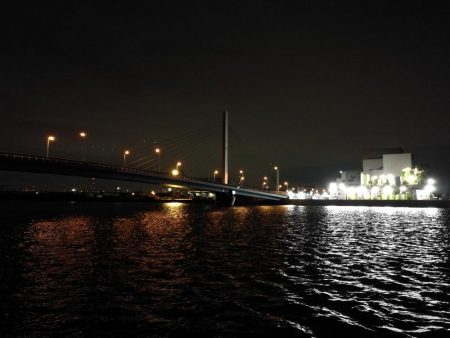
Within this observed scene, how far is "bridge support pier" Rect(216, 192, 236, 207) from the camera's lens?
381ft

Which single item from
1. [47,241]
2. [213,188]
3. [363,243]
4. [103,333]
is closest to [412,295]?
[103,333]

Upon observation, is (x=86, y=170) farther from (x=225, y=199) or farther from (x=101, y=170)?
(x=225, y=199)

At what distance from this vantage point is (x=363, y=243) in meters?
28.1

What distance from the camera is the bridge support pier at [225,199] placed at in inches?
4574

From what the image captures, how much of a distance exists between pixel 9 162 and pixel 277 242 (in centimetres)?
5251

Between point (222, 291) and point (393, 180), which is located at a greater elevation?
point (393, 180)

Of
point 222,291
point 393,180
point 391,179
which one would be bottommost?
point 222,291

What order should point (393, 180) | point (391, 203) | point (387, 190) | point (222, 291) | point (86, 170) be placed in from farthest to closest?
point (387, 190), point (393, 180), point (391, 203), point (86, 170), point (222, 291)

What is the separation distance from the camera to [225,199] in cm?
11806

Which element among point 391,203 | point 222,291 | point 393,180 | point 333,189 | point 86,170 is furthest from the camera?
point 333,189

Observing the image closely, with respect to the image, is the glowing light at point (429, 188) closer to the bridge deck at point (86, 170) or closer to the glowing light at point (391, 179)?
the glowing light at point (391, 179)

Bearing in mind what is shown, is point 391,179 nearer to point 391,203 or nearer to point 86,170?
point 391,203

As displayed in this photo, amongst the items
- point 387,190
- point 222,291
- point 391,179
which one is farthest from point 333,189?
point 222,291

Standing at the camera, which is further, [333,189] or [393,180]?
[333,189]
